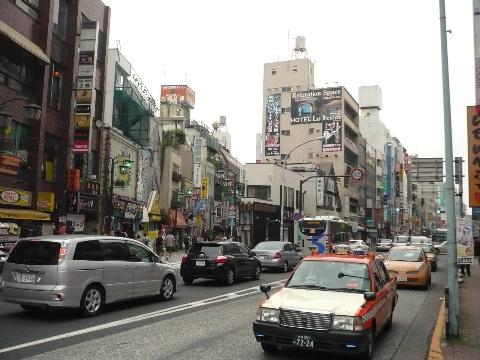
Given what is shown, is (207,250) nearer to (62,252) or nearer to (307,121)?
(62,252)

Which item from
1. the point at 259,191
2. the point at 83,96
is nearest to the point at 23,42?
the point at 83,96

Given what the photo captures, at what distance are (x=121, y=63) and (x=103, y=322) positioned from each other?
32282 millimetres

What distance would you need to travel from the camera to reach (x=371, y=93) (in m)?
125

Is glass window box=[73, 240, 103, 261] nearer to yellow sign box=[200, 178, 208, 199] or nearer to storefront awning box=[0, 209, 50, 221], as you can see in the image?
storefront awning box=[0, 209, 50, 221]

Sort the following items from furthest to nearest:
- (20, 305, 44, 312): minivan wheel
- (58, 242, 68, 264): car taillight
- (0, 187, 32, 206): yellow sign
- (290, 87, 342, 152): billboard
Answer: (290, 87, 342, 152): billboard < (0, 187, 32, 206): yellow sign < (20, 305, 44, 312): minivan wheel < (58, 242, 68, 264): car taillight

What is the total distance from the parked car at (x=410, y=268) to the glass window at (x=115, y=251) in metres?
9.71

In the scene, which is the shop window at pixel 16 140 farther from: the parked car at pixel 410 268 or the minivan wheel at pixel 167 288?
→ the parked car at pixel 410 268

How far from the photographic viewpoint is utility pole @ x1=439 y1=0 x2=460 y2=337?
916 centimetres

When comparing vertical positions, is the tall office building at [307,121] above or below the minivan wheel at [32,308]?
above

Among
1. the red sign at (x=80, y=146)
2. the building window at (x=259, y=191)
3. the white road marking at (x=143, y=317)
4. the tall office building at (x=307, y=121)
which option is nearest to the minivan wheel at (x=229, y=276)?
the white road marking at (x=143, y=317)

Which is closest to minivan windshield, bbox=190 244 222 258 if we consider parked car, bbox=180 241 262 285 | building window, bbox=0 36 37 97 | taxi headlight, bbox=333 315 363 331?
parked car, bbox=180 241 262 285

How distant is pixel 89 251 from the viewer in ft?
36.8

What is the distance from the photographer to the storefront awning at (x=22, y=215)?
21812 millimetres

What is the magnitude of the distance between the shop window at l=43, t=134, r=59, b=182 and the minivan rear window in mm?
16560
